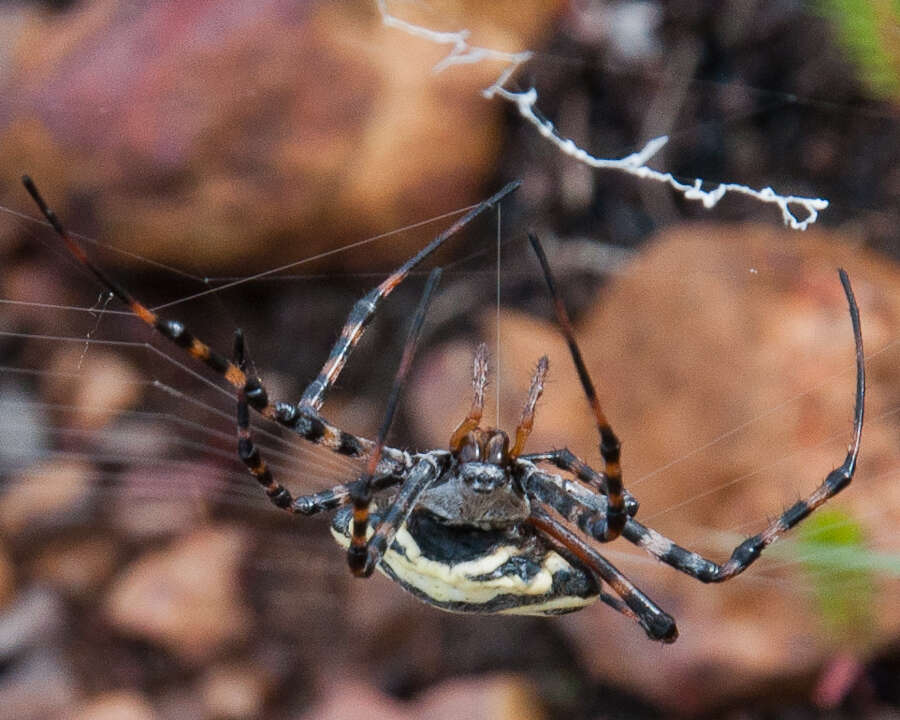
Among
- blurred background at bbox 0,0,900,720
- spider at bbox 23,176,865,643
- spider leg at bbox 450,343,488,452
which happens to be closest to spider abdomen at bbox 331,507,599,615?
spider at bbox 23,176,865,643

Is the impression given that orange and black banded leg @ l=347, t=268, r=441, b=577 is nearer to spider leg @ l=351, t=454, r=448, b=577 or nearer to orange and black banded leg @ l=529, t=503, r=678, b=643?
spider leg @ l=351, t=454, r=448, b=577

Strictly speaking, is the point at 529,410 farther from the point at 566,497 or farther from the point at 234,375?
the point at 234,375

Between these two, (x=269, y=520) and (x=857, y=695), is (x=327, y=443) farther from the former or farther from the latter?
(x=269, y=520)

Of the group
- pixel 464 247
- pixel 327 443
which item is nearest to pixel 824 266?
pixel 464 247

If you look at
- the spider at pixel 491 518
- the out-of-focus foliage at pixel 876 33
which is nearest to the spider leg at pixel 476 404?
the spider at pixel 491 518

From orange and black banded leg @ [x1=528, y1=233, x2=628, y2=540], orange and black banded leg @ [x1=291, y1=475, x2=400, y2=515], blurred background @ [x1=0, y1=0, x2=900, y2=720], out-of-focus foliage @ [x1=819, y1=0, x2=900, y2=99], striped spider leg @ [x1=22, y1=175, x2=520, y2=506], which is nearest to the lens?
orange and black banded leg @ [x1=528, y1=233, x2=628, y2=540]

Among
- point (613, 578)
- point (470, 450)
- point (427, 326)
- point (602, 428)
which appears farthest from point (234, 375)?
point (427, 326)
